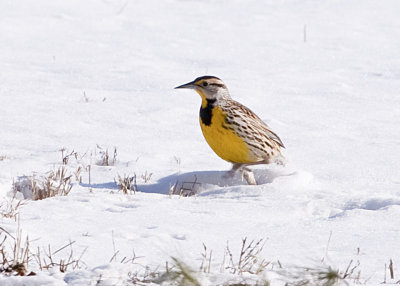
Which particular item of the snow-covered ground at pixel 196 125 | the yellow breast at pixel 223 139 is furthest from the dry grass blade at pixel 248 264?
the yellow breast at pixel 223 139

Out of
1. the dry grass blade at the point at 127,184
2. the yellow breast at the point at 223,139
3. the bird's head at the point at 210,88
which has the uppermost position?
the bird's head at the point at 210,88

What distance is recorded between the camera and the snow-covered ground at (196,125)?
4.88 meters

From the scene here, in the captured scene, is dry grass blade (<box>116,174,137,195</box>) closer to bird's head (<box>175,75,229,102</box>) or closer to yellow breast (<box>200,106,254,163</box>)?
yellow breast (<box>200,106,254,163</box>)

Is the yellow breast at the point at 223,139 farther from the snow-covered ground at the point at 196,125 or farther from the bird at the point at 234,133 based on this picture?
the snow-covered ground at the point at 196,125

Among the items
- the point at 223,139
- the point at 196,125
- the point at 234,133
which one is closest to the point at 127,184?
the point at 223,139

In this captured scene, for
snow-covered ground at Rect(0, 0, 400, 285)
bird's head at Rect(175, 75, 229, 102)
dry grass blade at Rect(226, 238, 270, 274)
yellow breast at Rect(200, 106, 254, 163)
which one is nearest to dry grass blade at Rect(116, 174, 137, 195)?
snow-covered ground at Rect(0, 0, 400, 285)

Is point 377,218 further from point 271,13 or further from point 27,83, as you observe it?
point 271,13

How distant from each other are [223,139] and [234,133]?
11 cm

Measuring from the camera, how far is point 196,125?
31.0 ft

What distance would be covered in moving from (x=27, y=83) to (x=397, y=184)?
5.80 m

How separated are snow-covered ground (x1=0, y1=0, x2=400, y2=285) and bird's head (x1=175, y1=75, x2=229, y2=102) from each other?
71 centimetres

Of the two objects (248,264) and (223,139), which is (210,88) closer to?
(223,139)

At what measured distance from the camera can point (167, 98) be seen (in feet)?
35.3

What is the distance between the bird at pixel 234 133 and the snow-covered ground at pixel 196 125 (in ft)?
0.54
